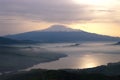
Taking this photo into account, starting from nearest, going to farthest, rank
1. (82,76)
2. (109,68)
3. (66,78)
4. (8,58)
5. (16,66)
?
1. (66,78)
2. (82,76)
3. (109,68)
4. (16,66)
5. (8,58)

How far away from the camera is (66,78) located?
129 feet

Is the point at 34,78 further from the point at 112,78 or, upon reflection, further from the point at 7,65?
the point at 7,65

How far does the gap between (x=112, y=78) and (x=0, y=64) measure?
3817 cm

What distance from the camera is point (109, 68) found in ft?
197

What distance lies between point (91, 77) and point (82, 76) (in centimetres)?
109

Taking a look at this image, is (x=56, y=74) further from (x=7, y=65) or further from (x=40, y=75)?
(x=7, y=65)

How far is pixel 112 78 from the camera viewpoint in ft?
139

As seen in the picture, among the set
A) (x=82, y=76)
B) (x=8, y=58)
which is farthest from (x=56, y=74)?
(x=8, y=58)

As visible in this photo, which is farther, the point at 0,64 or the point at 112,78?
the point at 0,64

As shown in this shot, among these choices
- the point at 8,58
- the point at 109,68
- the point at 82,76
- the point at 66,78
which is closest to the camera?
the point at 66,78

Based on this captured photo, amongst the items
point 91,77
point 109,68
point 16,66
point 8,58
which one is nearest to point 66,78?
point 91,77

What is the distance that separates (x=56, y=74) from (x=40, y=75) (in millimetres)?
2025

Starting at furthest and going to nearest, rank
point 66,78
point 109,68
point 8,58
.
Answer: point 8,58 < point 109,68 < point 66,78

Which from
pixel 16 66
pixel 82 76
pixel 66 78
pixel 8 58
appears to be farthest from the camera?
pixel 8 58
